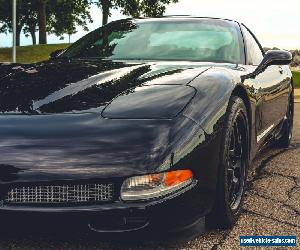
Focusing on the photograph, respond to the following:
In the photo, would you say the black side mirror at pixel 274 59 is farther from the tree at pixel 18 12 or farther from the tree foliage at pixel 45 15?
the tree at pixel 18 12

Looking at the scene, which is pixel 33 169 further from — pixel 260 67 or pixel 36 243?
pixel 260 67

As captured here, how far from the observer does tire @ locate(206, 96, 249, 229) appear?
2.82 metres

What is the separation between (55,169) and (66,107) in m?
0.45

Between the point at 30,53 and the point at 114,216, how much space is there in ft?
96.2

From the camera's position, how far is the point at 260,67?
404cm

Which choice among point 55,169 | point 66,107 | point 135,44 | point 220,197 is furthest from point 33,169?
point 135,44

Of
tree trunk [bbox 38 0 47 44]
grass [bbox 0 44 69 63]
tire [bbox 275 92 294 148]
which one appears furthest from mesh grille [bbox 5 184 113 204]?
tree trunk [bbox 38 0 47 44]

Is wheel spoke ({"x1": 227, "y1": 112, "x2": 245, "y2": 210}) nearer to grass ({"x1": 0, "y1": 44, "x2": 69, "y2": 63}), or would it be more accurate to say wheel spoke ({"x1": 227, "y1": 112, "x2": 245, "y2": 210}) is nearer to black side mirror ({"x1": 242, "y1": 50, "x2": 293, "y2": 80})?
black side mirror ({"x1": 242, "y1": 50, "x2": 293, "y2": 80})

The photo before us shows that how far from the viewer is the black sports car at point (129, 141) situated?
7.68ft

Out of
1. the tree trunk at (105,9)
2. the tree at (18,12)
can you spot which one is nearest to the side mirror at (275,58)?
the tree trunk at (105,9)

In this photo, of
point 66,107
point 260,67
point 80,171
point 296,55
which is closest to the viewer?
point 80,171

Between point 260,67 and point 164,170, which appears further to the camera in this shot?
point 260,67

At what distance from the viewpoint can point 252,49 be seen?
4.60 m

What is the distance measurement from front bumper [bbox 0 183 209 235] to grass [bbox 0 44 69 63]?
26731 millimetres
